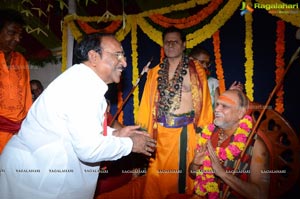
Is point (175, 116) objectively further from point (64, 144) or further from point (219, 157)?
point (64, 144)

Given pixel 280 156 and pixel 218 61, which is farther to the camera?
pixel 218 61

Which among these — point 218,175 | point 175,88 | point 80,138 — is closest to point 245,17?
point 175,88

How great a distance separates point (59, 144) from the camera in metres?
1.66

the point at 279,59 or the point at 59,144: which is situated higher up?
the point at 279,59

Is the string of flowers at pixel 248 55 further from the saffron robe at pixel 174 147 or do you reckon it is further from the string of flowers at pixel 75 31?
the string of flowers at pixel 75 31

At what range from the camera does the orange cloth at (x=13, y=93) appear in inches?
118

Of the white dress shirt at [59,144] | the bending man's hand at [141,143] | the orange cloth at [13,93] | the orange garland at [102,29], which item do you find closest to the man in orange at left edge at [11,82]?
the orange cloth at [13,93]

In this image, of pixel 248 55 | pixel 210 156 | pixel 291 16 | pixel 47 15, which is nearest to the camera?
pixel 210 156

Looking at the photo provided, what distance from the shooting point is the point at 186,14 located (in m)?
3.08

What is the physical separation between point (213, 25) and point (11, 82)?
90.6 inches

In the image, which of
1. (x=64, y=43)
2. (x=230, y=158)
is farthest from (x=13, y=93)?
(x=230, y=158)

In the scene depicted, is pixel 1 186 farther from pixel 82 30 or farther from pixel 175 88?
pixel 82 30

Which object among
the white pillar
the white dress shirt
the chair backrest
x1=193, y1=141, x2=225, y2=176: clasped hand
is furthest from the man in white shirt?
the white pillar

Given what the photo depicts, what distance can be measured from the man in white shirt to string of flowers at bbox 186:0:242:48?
1545mm
